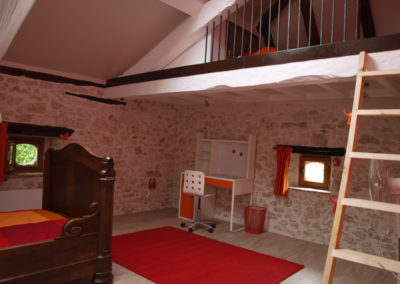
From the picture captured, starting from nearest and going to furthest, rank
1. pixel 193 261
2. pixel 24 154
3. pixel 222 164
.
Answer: pixel 193 261 → pixel 24 154 → pixel 222 164

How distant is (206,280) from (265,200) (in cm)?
242

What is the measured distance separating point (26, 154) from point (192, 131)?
312 centimetres

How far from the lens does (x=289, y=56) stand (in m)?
3.23

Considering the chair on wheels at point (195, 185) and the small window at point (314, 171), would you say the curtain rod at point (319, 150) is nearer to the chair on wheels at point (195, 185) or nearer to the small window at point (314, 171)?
the small window at point (314, 171)

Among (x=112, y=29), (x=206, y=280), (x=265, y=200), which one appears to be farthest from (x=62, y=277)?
(x=265, y=200)

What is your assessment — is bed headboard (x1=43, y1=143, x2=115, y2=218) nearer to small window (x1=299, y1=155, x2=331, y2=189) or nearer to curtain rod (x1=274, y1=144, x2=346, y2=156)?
curtain rod (x1=274, y1=144, x2=346, y2=156)

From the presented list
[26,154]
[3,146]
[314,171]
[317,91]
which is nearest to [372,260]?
[317,91]

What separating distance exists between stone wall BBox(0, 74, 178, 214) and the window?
0.15 metres

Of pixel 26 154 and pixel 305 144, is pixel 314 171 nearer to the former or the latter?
pixel 305 144

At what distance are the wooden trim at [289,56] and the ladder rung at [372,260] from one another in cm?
181

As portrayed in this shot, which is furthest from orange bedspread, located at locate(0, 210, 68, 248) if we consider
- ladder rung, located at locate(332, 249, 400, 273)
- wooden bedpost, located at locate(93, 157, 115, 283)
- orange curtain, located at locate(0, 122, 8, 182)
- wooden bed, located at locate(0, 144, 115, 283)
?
ladder rung, located at locate(332, 249, 400, 273)

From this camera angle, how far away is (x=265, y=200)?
213 inches

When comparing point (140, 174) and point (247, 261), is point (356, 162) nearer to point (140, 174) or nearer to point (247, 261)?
point (247, 261)

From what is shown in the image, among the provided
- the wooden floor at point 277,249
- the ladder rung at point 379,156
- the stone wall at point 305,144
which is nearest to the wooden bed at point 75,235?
the wooden floor at point 277,249
